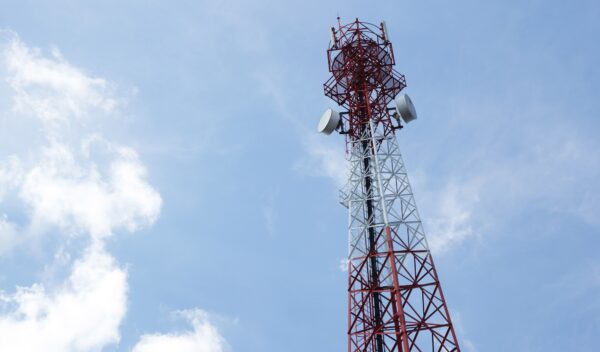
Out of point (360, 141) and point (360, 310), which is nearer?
point (360, 310)

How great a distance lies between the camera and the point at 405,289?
91.8 feet

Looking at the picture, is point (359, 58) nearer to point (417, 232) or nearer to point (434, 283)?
point (417, 232)

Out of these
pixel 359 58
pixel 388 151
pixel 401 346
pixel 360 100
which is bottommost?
pixel 401 346

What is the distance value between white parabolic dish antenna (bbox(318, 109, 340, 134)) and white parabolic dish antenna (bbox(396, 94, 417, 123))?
4.40 m

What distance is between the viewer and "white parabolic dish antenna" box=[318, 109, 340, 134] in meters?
36.8

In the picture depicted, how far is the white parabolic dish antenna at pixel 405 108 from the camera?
36219mm

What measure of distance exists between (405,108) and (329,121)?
213 inches

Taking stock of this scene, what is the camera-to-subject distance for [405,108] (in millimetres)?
36188

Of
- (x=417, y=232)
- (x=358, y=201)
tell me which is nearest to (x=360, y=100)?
(x=358, y=201)

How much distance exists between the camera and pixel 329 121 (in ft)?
120

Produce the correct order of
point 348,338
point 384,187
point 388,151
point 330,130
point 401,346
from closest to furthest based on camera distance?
1. point 401,346
2. point 348,338
3. point 384,187
4. point 388,151
5. point 330,130

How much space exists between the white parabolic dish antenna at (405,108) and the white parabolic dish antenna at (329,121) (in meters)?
4.40

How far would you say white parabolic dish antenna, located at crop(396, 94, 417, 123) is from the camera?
36219mm

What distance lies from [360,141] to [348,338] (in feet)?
44.2
